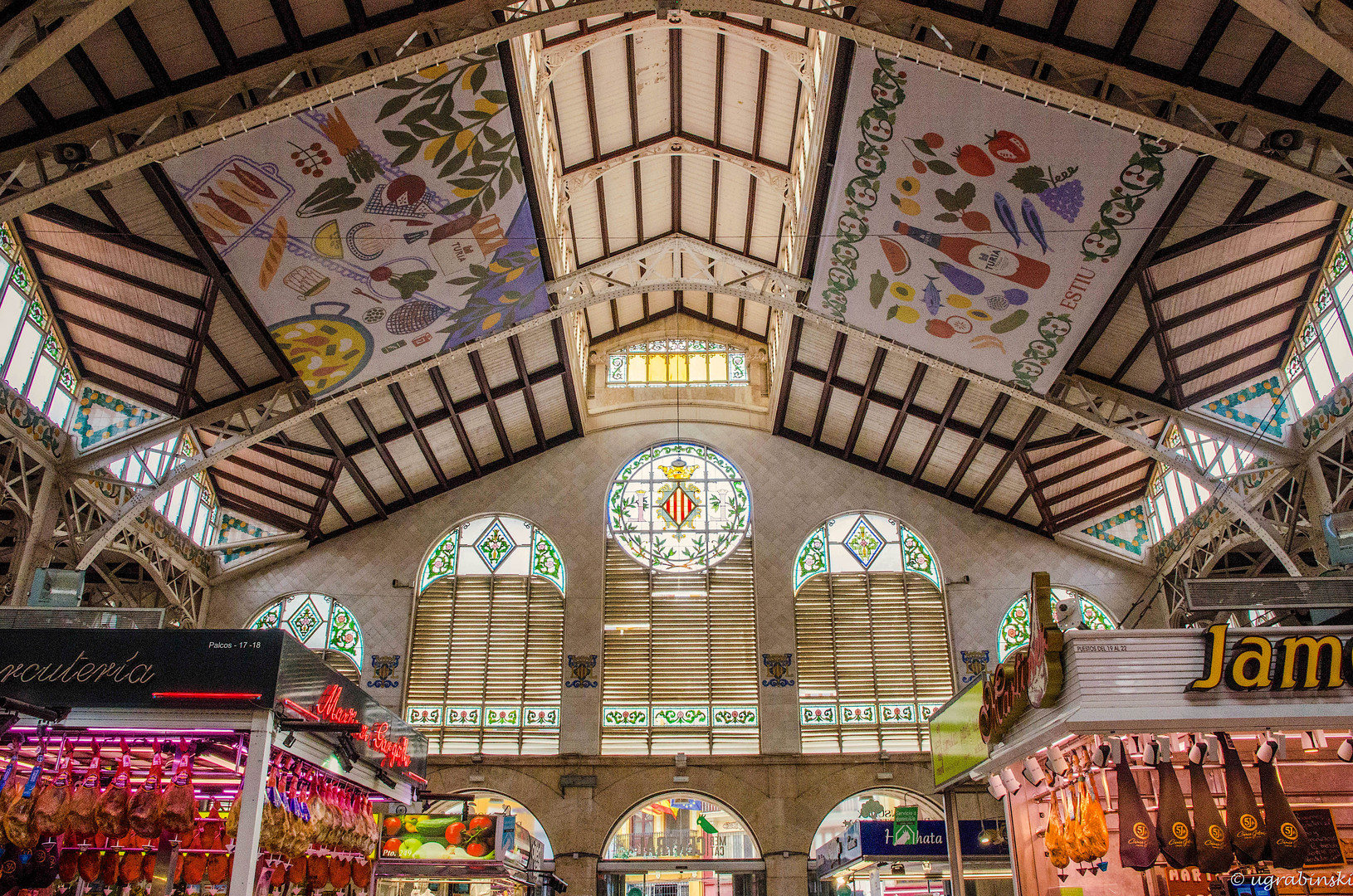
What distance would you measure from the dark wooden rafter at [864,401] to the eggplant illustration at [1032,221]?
218 inches

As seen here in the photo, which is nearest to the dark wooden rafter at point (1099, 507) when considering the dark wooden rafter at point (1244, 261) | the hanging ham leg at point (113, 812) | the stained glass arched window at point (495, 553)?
the dark wooden rafter at point (1244, 261)

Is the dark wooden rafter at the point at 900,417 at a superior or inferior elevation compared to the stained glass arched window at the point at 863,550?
superior

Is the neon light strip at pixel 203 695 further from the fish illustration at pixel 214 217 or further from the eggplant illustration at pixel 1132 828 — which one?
the fish illustration at pixel 214 217

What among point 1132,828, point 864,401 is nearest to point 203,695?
point 1132,828

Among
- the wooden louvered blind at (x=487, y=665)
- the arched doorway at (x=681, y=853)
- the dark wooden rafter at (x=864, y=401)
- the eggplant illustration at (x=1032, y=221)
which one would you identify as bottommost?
the arched doorway at (x=681, y=853)

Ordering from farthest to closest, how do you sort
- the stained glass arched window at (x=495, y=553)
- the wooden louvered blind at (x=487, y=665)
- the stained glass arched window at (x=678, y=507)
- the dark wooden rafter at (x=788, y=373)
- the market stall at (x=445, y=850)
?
the stained glass arched window at (x=678, y=507) < the stained glass arched window at (x=495, y=553) < the dark wooden rafter at (x=788, y=373) < the wooden louvered blind at (x=487, y=665) < the market stall at (x=445, y=850)

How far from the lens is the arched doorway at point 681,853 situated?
18359 millimetres

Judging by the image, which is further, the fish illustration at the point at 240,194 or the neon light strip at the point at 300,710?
the fish illustration at the point at 240,194

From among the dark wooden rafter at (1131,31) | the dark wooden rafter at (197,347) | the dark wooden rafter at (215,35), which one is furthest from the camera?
the dark wooden rafter at (197,347)

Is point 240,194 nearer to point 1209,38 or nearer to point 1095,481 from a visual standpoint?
point 1209,38

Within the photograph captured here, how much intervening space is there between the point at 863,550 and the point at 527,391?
8.18 meters

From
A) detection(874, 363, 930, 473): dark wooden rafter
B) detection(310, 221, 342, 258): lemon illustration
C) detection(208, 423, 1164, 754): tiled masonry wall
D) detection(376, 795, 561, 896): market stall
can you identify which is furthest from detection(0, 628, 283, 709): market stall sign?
detection(874, 363, 930, 473): dark wooden rafter

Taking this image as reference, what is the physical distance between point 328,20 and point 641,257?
7319mm

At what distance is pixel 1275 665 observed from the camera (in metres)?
7.09
